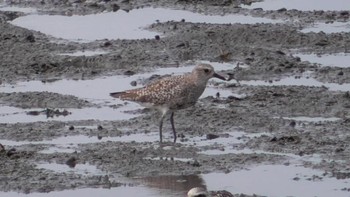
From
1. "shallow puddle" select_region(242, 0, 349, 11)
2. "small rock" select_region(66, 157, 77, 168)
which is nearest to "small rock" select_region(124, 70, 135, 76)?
"small rock" select_region(66, 157, 77, 168)

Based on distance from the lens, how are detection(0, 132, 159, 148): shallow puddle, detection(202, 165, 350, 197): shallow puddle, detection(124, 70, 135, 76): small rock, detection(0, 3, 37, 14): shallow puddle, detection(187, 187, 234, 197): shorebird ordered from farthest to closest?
detection(0, 3, 37, 14): shallow puddle, detection(124, 70, 135, 76): small rock, detection(0, 132, 159, 148): shallow puddle, detection(202, 165, 350, 197): shallow puddle, detection(187, 187, 234, 197): shorebird

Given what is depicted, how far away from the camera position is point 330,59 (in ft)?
58.6

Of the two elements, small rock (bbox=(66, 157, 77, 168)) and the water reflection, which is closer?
the water reflection

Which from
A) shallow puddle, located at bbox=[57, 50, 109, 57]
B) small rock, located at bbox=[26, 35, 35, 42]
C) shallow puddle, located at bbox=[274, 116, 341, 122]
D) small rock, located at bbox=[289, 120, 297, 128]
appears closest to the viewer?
small rock, located at bbox=[289, 120, 297, 128]

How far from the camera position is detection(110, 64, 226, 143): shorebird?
1490 cm

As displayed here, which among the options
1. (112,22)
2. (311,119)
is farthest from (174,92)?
(112,22)

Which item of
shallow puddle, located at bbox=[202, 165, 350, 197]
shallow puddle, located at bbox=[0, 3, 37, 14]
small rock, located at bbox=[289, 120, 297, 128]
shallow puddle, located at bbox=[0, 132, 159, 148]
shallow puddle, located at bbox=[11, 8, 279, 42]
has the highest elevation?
shallow puddle, located at bbox=[202, 165, 350, 197]

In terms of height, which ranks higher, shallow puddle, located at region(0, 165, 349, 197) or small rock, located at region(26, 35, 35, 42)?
shallow puddle, located at region(0, 165, 349, 197)

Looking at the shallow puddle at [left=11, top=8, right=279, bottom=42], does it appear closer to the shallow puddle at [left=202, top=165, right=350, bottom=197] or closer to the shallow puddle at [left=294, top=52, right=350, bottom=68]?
the shallow puddle at [left=294, top=52, right=350, bottom=68]

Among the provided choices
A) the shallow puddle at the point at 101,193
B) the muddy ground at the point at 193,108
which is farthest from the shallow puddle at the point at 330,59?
the shallow puddle at the point at 101,193

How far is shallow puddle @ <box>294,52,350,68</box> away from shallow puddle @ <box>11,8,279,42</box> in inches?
90.8

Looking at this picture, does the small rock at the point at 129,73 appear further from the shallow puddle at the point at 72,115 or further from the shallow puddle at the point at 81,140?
the shallow puddle at the point at 81,140

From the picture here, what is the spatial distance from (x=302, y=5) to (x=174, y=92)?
697cm

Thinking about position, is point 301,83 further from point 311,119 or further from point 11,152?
point 11,152
